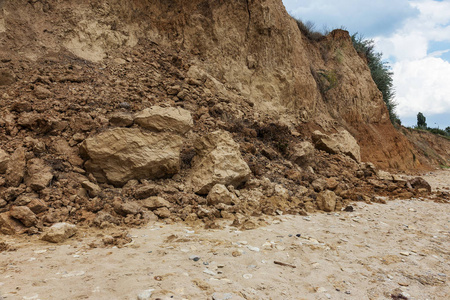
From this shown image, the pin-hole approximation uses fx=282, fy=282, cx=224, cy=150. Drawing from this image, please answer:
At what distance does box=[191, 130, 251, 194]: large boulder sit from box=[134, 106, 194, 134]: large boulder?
45 centimetres

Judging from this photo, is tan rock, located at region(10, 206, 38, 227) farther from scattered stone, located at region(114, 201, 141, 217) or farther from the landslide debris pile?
scattered stone, located at region(114, 201, 141, 217)

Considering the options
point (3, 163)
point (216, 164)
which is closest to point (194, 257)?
point (216, 164)

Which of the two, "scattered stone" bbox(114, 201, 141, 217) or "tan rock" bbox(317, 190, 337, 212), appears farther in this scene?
"tan rock" bbox(317, 190, 337, 212)

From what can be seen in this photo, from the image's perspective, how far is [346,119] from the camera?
39.5ft

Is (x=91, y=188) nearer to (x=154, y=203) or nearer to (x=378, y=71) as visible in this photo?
(x=154, y=203)

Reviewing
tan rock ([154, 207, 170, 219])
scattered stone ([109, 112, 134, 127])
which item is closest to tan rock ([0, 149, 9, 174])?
scattered stone ([109, 112, 134, 127])

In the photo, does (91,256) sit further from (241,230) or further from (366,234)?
(366,234)

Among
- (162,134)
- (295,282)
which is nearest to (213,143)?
(162,134)

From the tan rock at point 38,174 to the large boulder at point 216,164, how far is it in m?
2.18

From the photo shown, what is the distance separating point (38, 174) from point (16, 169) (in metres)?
0.29

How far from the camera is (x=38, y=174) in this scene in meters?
4.00

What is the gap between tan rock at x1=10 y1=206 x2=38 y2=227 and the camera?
327 cm

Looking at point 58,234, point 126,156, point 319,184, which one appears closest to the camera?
point 58,234

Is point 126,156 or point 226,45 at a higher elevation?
point 226,45
